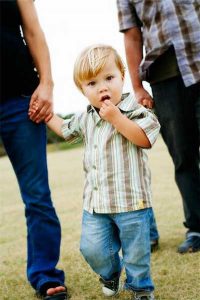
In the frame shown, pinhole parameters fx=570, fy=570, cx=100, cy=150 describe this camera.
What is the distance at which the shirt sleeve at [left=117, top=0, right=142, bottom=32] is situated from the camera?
3738 mm

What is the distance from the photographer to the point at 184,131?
12.0 feet

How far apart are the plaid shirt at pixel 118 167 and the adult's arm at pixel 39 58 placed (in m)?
0.29

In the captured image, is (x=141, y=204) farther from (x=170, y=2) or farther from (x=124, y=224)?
(x=170, y=2)

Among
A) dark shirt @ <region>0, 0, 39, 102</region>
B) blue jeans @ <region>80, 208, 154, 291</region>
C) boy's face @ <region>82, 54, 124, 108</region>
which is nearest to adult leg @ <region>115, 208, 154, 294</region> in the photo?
blue jeans @ <region>80, 208, 154, 291</region>

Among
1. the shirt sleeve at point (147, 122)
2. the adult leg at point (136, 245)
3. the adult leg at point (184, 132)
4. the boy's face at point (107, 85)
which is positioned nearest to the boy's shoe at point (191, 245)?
the adult leg at point (184, 132)

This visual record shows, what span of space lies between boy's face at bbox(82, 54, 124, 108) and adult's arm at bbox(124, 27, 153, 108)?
1.00m

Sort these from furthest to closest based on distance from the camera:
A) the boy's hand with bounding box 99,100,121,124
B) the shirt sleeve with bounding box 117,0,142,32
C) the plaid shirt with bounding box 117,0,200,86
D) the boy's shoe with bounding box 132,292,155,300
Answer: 1. the shirt sleeve with bounding box 117,0,142,32
2. the plaid shirt with bounding box 117,0,200,86
3. the boy's shoe with bounding box 132,292,155,300
4. the boy's hand with bounding box 99,100,121,124

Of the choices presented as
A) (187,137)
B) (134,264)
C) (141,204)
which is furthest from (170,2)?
(134,264)

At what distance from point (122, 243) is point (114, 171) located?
0.37 m

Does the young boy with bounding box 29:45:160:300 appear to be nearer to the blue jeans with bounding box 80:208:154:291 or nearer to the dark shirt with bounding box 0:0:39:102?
the blue jeans with bounding box 80:208:154:291

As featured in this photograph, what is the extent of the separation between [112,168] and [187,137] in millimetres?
1062

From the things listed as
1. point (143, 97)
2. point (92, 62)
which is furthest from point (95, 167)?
point (143, 97)

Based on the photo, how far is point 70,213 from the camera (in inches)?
260

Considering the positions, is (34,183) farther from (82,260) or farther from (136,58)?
(136,58)
